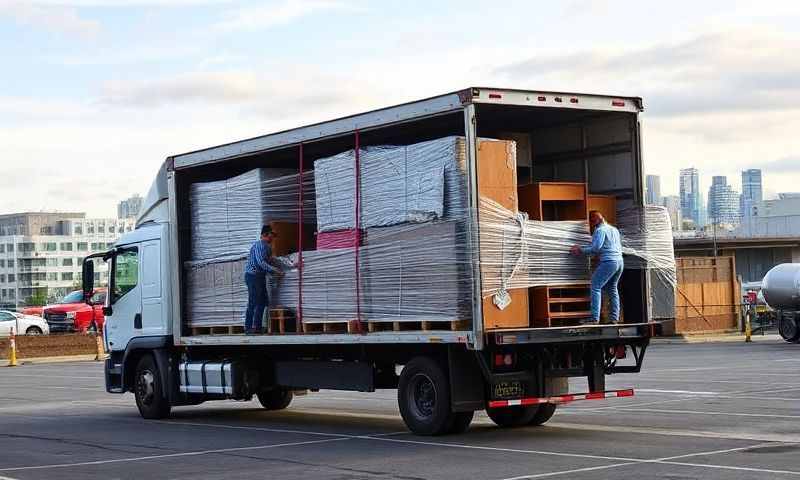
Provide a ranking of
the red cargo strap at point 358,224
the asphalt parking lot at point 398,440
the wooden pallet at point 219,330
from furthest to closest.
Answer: the wooden pallet at point 219,330, the red cargo strap at point 358,224, the asphalt parking lot at point 398,440

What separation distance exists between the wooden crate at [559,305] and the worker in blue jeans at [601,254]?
200 millimetres

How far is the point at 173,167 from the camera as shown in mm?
19141

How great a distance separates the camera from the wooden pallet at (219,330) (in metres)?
18.2

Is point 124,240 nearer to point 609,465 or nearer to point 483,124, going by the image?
point 483,124

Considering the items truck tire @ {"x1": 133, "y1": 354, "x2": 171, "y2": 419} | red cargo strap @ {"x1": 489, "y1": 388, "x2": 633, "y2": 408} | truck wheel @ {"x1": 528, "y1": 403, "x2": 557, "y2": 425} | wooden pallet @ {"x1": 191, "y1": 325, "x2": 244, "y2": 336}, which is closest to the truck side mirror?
truck tire @ {"x1": 133, "y1": 354, "x2": 171, "y2": 419}

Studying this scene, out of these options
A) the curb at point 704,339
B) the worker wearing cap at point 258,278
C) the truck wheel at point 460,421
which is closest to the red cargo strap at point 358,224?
the truck wheel at point 460,421

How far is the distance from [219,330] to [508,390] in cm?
578

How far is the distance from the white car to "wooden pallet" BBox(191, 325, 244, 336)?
33560 mm

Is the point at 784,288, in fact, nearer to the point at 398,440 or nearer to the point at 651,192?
the point at 651,192

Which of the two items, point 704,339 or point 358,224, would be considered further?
point 704,339

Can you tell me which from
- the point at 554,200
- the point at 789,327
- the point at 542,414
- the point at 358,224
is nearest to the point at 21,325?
the point at 789,327

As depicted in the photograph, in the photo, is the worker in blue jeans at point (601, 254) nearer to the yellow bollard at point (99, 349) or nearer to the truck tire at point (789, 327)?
the truck tire at point (789, 327)

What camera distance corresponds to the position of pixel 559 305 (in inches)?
587

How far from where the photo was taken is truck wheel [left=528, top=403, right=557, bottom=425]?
1631 cm
